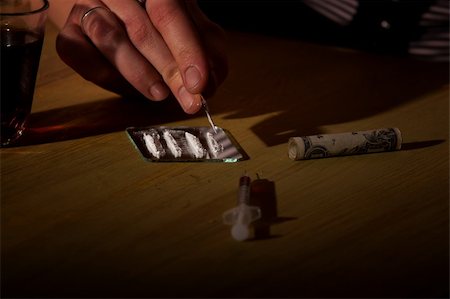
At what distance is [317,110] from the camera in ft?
4.22

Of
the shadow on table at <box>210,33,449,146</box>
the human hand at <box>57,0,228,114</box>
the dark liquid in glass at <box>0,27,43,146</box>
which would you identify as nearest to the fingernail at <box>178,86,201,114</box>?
the human hand at <box>57,0,228,114</box>

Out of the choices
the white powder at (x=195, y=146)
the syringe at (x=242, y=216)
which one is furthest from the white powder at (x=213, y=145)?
the syringe at (x=242, y=216)

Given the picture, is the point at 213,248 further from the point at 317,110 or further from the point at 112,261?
the point at 317,110

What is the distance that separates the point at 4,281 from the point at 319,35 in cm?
107

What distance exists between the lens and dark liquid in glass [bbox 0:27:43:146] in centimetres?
102

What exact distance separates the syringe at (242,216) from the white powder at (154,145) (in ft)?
0.55

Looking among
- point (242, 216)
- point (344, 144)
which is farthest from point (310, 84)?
point (242, 216)

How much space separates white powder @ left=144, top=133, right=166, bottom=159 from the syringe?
0.17 metres

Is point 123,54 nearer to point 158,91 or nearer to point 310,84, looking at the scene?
→ point 158,91

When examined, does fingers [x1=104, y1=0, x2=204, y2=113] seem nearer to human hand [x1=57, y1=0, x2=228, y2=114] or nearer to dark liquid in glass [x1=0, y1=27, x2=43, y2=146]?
human hand [x1=57, y1=0, x2=228, y2=114]

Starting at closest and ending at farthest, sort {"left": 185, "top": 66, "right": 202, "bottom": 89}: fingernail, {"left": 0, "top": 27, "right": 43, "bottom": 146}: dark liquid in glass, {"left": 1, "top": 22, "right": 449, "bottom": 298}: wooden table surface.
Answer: {"left": 1, "top": 22, "right": 449, "bottom": 298}: wooden table surface < {"left": 0, "top": 27, "right": 43, "bottom": 146}: dark liquid in glass < {"left": 185, "top": 66, "right": 202, "bottom": 89}: fingernail

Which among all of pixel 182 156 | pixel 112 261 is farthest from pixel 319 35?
pixel 112 261

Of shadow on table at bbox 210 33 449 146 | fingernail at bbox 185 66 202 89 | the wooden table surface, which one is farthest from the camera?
shadow on table at bbox 210 33 449 146

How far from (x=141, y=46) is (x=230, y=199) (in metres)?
0.34
